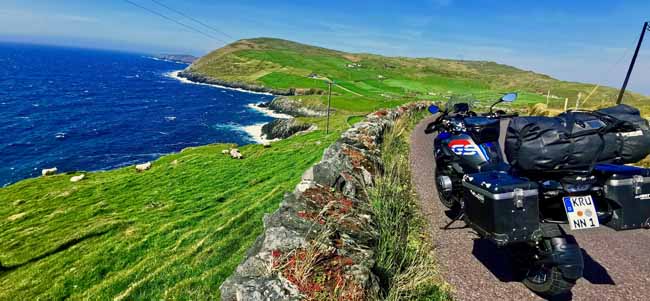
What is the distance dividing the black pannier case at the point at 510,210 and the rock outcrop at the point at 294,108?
7280 centimetres

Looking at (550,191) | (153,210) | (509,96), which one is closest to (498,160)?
(509,96)

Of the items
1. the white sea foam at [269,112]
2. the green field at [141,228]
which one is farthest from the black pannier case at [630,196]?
the white sea foam at [269,112]

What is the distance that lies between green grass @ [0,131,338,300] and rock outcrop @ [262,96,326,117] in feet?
195

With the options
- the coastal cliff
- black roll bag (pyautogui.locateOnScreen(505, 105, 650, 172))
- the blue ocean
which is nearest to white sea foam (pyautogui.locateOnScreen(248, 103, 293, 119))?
the coastal cliff

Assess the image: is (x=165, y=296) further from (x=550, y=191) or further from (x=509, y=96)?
(x=509, y=96)

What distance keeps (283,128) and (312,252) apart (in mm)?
49782

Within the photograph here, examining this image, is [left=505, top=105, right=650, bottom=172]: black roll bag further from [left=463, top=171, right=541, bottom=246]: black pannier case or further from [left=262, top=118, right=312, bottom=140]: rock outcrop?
[left=262, top=118, right=312, bottom=140]: rock outcrop

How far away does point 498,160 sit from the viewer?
6418 mm

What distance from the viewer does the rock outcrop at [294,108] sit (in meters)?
78.8

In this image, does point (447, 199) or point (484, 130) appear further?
point (447, 199)

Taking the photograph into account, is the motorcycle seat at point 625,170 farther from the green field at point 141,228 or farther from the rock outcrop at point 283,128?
the rock outcrop at point 283,128

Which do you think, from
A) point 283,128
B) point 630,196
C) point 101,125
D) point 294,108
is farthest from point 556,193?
point 294,108

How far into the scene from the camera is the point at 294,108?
83.5 m

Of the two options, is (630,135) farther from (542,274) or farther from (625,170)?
(542,274)
